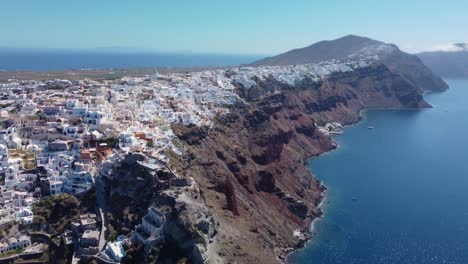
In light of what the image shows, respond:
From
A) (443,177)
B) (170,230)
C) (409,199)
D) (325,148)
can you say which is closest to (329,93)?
(325,148)

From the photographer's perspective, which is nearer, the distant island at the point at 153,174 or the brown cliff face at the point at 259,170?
the distant island at the point at 153,174

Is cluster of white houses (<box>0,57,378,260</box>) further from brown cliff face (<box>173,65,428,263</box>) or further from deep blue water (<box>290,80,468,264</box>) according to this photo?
deep blue water (<box>290,80,468,264</box>)

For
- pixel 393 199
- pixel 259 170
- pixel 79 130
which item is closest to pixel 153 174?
pixel 79 130

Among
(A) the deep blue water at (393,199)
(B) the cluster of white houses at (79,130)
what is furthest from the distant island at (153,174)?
(A) the deep blue water at (393,199)

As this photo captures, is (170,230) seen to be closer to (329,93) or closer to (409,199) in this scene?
(409,199)

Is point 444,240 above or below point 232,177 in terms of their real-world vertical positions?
below

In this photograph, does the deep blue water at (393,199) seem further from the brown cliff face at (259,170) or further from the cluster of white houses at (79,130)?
the cluster of white houses at (79,130)
